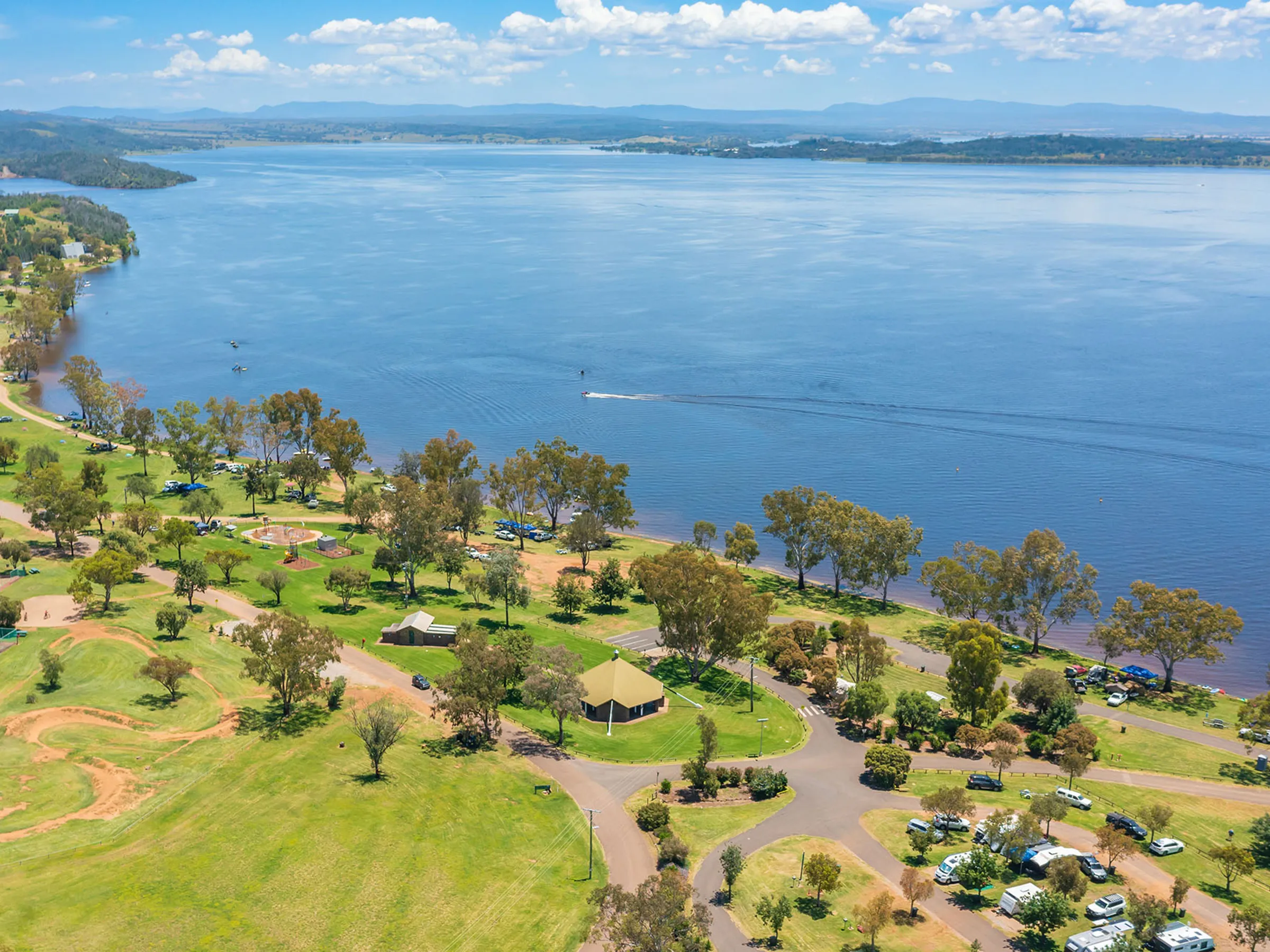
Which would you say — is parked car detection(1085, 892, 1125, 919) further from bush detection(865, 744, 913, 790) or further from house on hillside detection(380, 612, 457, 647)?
house on hillside detection(380, 612, 457, 647)

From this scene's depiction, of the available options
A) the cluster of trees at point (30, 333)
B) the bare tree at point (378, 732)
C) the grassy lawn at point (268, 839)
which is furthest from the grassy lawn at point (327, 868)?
the cluster of trees at point (30, 333)

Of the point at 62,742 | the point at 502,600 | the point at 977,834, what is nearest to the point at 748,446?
the point at 502,600

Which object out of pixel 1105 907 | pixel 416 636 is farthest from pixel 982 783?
pixel 416 636

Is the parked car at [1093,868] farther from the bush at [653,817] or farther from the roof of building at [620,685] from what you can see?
the roof of building at [620,685]

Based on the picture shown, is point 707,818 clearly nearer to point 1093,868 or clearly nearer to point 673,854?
point 673,854

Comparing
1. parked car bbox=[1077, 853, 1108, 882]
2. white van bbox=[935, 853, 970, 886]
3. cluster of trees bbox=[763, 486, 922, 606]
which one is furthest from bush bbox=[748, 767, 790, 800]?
cluster of trees bbox=[763, 486, 922, 606]

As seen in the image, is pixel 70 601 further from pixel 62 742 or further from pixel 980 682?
pixel 980 682

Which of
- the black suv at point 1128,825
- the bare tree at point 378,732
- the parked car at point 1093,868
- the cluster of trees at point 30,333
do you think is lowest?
the black suv at point 1128,825
